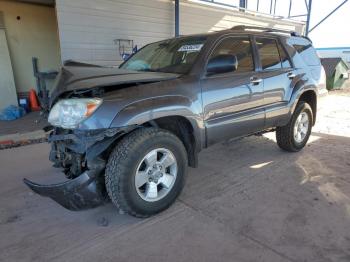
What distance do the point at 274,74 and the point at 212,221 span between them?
2.29m

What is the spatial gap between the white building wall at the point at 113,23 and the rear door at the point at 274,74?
15.6 feet

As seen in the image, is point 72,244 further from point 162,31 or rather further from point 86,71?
point 162,31

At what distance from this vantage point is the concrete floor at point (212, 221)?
2.50 meters

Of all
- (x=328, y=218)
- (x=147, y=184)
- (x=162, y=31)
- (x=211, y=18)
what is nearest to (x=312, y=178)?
(x=328, y=218)

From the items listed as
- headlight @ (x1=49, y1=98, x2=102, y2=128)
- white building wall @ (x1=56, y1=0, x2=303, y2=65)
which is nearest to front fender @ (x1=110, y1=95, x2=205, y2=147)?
headlight @ (x1=49, y1=98, x2=102, y2=128)

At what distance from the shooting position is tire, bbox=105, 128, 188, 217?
2.70 metres

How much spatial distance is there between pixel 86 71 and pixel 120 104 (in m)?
0.83

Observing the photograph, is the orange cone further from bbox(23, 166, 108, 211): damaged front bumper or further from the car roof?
bbox(23, 166, 108, 211): damaged front bumper

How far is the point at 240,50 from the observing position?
3.83m

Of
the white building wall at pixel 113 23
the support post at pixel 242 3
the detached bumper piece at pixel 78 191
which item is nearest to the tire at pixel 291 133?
the detached bumper piece at pixel 78 191

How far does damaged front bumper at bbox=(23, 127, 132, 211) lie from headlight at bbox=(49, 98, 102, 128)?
0.11 m

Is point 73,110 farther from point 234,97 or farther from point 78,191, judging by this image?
point 234,97

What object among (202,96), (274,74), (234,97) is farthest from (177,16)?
(202,96)

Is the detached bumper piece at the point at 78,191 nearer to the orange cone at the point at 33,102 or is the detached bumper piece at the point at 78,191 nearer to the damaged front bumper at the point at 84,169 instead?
the damaged front bumper at the point at 84,169
